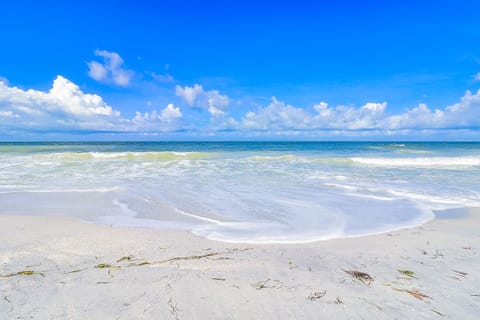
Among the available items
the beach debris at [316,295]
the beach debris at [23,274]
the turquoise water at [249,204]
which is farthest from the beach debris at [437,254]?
the beach debris at [23,274]

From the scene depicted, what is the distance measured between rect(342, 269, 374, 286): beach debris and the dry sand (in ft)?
0.08

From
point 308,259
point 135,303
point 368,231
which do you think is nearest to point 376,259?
point 308,259

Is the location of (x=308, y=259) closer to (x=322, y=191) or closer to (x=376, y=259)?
(x=376, y=259)

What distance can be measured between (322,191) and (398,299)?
6.50 metres

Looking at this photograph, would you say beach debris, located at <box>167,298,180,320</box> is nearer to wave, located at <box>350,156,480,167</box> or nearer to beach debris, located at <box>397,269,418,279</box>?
beach debris, located at <box>397,269,418,279</box>

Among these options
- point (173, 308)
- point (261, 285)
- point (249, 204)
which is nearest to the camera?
point (173, 308)

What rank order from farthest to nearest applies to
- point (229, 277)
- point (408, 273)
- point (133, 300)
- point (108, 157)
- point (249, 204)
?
point (108, 157) → point (249, 204) → point (408, 273) → point (229, 277) → point (133, 300)

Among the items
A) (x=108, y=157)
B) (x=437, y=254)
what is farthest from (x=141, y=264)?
(x=108, y=157)

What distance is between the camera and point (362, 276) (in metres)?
3.40

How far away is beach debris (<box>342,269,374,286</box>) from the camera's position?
3.28 m

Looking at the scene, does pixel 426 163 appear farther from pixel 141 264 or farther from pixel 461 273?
pixel 141 264

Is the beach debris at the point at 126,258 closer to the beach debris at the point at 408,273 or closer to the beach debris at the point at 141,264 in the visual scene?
the beach debris at the point at 141,264

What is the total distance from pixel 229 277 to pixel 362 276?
5.22 feet

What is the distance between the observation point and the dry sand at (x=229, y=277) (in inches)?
106
